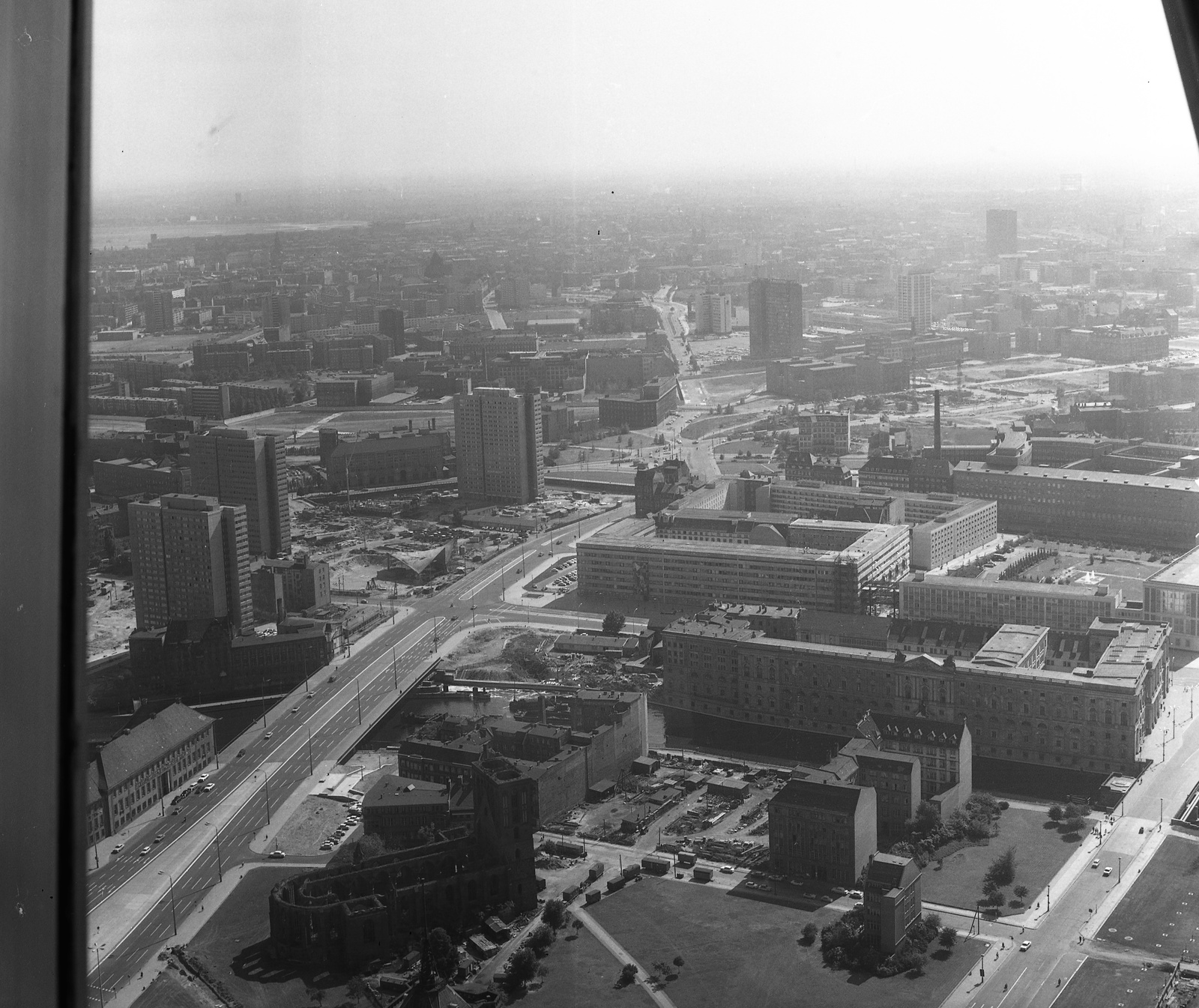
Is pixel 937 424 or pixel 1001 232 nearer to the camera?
Result: pixel 937 424

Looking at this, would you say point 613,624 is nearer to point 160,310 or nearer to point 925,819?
point 925,819

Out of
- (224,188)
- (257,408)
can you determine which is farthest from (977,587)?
(257,408)

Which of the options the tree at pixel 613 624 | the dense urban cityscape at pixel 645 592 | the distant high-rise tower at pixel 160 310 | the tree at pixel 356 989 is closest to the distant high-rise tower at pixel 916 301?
the dense urban cityscape at pixel 645 592

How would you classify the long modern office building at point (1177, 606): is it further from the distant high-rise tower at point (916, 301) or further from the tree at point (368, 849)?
the distant high-rise tower at point (916, 301)

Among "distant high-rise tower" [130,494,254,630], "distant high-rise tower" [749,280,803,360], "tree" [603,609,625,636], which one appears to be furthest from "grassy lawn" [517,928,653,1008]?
"distant high-rise tower" [749,280,803,360]

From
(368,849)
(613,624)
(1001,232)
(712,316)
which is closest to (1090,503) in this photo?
(613,624)

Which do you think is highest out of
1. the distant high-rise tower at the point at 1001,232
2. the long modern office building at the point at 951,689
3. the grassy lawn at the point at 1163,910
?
the distant high-rise tower at the point at 1001,232

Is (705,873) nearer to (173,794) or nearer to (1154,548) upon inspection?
(173,794)
